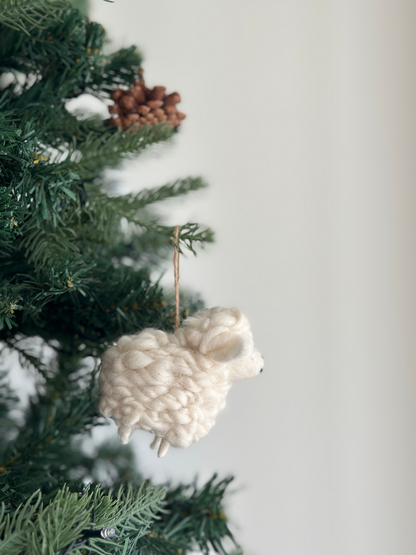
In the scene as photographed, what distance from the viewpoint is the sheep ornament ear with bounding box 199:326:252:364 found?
0.92ft

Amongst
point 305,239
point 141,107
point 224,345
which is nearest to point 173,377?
point 224,345

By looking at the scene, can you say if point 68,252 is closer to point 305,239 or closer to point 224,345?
point 224,345

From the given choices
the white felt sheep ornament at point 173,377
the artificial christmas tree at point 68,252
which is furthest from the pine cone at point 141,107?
the white felt sheep ornament at point 173,377

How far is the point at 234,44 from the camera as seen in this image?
710mm

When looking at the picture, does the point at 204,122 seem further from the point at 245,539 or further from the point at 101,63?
the point at 245,539

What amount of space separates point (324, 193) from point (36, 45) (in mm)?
426

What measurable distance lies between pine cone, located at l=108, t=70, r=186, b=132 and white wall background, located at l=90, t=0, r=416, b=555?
224 mm

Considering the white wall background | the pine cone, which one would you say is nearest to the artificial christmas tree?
the pine cone

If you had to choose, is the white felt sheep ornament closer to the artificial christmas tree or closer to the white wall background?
the artificial christmas tree

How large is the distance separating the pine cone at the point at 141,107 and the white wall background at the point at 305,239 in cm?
22

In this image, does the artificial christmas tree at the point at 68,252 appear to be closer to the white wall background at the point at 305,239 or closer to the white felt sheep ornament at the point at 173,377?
the white felt sheep ornament at the point at 173,377

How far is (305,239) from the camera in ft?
2.22

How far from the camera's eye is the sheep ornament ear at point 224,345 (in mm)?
280

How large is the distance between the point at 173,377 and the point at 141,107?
223mm
